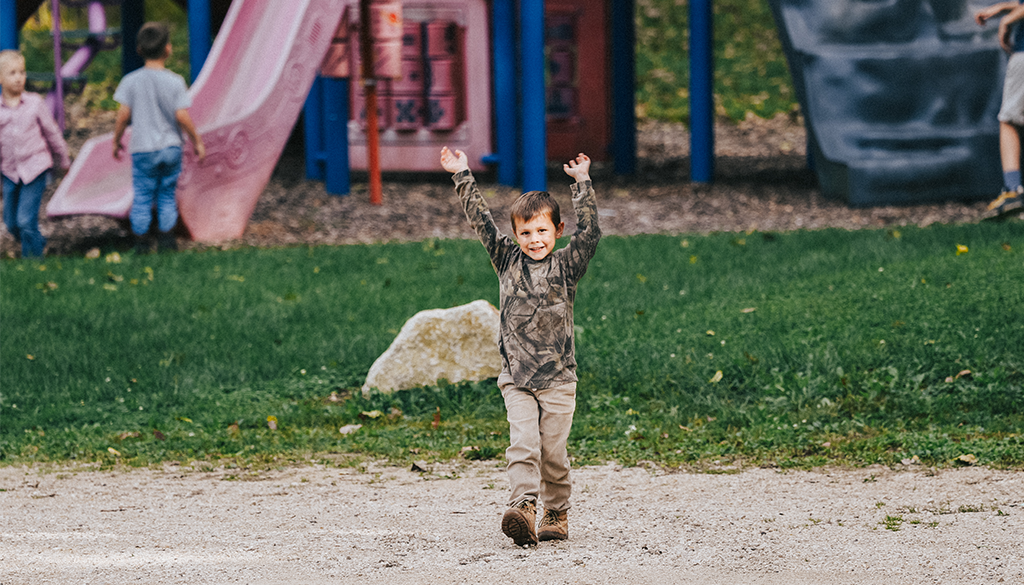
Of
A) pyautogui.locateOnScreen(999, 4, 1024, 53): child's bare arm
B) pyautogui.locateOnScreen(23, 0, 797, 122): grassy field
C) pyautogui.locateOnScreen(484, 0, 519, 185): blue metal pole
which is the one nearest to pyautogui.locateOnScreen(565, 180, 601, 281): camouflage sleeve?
pyautogui.locateOnScreen(999, 4, 1024, 53): child's bare arm

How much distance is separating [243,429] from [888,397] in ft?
9.67

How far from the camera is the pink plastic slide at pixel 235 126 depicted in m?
10.7

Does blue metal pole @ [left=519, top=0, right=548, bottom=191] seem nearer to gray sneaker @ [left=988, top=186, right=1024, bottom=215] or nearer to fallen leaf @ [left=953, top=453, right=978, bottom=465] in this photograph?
gray sneaker @ [left=988, top=186, right=1024, bottom=215]

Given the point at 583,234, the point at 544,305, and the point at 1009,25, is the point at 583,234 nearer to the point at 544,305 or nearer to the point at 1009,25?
the point at 544,305

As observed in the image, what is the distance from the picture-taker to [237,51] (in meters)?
12.1

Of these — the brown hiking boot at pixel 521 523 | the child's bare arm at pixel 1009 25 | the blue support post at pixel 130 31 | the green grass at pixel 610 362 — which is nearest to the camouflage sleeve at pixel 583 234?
the brown hiking boot at pixel 521 523

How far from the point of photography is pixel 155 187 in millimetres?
10180

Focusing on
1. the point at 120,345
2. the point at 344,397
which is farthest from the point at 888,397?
the point at 120,345

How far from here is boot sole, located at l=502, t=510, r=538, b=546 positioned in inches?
151

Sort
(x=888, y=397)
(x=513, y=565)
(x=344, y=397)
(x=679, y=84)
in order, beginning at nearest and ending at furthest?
(x=513, y=565) → (x=888, y=397) → (x=344, y=397) → (x=679, y=84)

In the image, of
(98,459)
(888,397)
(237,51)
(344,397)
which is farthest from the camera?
(237,51)

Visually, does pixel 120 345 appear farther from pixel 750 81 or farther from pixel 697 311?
pixel 750 81

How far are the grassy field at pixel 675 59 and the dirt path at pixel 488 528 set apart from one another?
1863 cm

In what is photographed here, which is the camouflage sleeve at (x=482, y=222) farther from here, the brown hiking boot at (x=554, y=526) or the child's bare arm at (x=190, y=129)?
the child's bare arm at (x=190, y=129)
